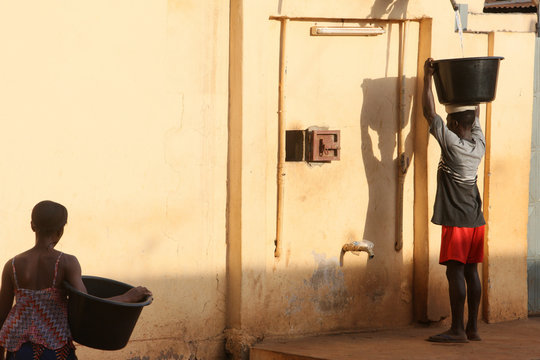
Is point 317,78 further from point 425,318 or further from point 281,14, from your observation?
point 425,318

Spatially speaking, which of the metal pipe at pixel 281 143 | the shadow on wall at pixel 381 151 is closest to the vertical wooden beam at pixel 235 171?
the metal pipe at pixel 281 143

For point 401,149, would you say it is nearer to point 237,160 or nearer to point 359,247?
point 359,247

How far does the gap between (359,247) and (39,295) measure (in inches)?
123

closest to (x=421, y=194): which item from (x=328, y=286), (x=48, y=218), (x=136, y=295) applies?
(x=328, y=286)

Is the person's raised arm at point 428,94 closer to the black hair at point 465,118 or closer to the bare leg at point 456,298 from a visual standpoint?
the black hair at point 465,118

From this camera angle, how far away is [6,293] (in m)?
4.61

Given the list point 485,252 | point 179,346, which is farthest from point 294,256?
point 485,252

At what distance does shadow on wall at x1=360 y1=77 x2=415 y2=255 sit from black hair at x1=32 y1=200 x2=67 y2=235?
10.4 feet

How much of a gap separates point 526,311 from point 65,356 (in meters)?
4.38

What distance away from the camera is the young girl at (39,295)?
179 inches

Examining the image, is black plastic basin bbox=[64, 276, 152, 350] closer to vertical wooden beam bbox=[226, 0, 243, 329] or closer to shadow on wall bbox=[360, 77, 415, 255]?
vertical wooden beam bbox=[226, 0, 243, 329]

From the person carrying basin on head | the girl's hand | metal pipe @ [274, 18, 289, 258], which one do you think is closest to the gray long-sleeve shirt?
the person carrying basin on head

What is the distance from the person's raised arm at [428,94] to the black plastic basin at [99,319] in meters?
2.82

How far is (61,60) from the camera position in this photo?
6.15 m
